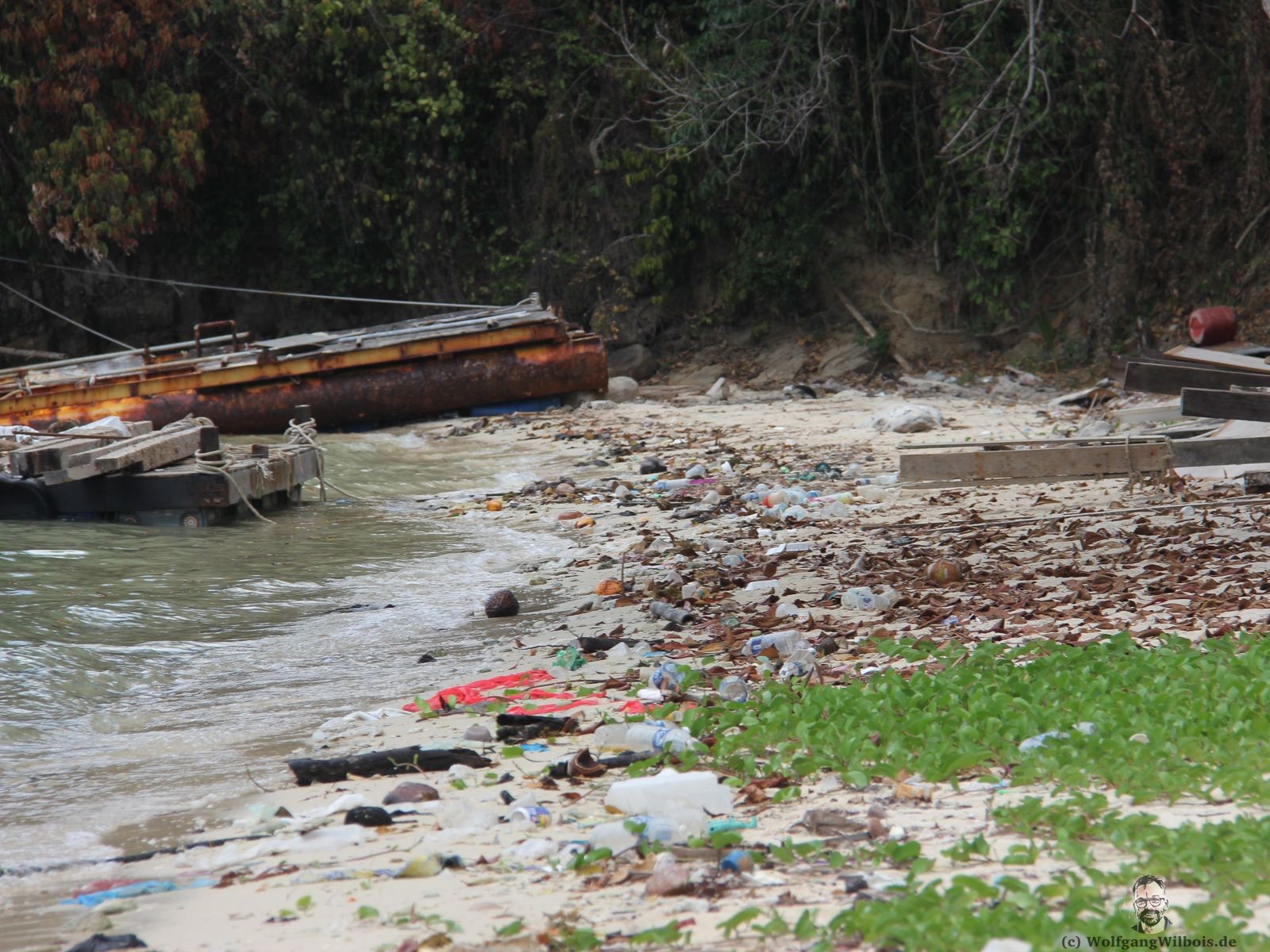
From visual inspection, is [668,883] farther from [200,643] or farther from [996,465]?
[996,465]

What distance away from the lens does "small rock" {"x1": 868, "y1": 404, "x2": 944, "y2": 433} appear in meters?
11.2

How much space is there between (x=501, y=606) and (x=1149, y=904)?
13.3 ft

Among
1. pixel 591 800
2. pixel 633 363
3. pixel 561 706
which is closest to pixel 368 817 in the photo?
pixel 591 800

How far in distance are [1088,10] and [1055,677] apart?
12.3m

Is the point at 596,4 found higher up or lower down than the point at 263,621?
higher up

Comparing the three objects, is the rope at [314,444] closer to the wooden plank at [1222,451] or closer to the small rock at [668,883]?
the wooden plank at [1222,451]

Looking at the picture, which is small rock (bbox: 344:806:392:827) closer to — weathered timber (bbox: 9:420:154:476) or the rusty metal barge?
weathered timber (bbox: 9:420:154:476)

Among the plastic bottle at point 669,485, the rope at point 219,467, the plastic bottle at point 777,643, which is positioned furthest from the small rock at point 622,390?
the plastic bottle at point 777,643

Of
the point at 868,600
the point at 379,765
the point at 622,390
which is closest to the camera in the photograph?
the point at 379,765

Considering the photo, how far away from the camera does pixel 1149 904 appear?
2197 millimetres

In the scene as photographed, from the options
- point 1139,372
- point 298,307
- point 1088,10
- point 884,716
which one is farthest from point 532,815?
point 298,307

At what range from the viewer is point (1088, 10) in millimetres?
13977

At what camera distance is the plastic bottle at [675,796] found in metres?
3.03

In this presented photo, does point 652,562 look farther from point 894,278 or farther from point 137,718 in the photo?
point 894,278
